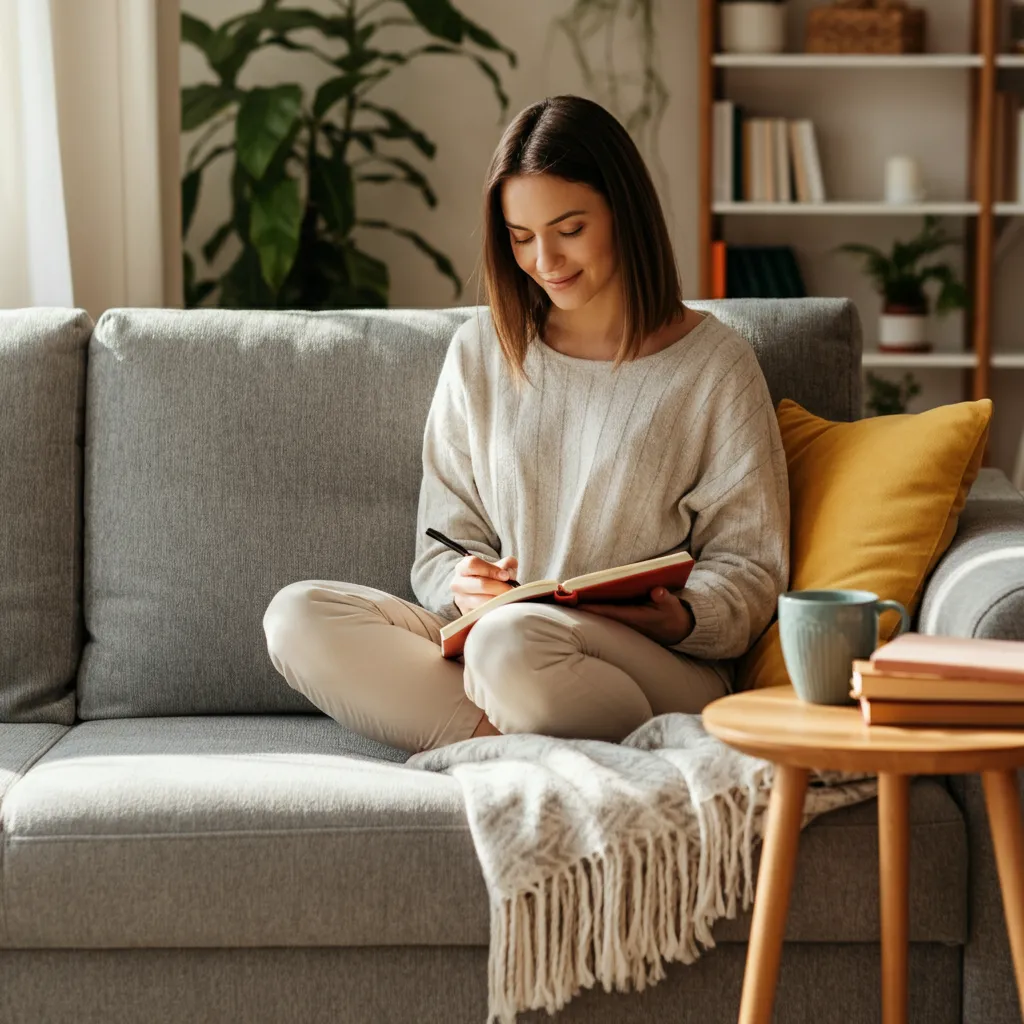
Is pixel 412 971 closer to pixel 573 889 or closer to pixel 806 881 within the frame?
pixel 573 889

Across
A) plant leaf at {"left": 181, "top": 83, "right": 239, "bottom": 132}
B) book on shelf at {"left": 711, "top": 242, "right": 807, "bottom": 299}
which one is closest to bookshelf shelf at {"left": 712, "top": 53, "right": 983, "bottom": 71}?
book on shelf at {"left": 711, "top": 242, "right": 807, "bottom": 299}

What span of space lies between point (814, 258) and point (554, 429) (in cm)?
247

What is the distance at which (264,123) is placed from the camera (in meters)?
3.37

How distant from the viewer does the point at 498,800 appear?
1437 mm

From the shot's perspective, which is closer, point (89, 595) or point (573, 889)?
point (573, 889)

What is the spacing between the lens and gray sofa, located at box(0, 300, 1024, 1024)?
1.45m

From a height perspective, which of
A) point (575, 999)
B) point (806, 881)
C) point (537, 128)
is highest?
point (537, 128)

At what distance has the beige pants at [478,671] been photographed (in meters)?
1.58

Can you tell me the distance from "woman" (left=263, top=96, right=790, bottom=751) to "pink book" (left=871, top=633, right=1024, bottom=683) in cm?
42

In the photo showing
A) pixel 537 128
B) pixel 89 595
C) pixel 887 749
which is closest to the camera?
pixel 887 749

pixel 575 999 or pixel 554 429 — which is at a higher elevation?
pixel 554 429

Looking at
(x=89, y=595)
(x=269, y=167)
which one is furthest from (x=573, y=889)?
(x=269, y=167)

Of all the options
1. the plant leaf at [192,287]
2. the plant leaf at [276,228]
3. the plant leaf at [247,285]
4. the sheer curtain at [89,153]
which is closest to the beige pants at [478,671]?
the sheer curtain at [89,153]

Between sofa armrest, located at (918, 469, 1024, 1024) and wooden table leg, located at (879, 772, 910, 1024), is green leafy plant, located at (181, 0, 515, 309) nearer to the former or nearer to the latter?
sofa armrest, located at (918, 469, 1024, 1024)
